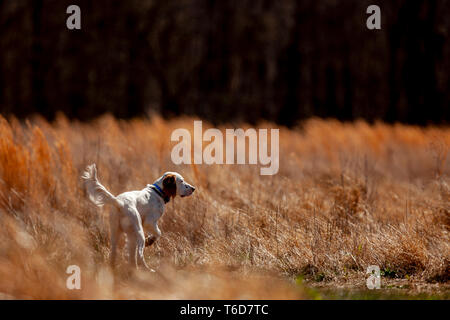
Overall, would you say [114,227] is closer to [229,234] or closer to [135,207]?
[135,207]

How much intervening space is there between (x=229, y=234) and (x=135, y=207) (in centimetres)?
137

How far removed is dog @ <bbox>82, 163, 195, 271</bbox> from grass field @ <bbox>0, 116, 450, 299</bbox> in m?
0.22

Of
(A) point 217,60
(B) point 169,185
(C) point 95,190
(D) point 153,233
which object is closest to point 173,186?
(B) point 169,185

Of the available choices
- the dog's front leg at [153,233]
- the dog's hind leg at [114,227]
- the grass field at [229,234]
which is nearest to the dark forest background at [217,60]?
the grass field at [229,234]

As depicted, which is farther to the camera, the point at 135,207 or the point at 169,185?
the point at 169,185

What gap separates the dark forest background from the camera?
18391 millimetres

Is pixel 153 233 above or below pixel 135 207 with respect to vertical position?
below

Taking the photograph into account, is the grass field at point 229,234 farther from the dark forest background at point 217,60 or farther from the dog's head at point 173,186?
the dark forest background at point 217,60

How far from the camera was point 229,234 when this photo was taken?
17.4ft

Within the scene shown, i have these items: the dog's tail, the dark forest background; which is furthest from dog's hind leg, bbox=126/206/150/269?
the dark forest background

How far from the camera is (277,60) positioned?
1884cm

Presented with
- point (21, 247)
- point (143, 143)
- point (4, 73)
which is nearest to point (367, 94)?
point (143, 143)
